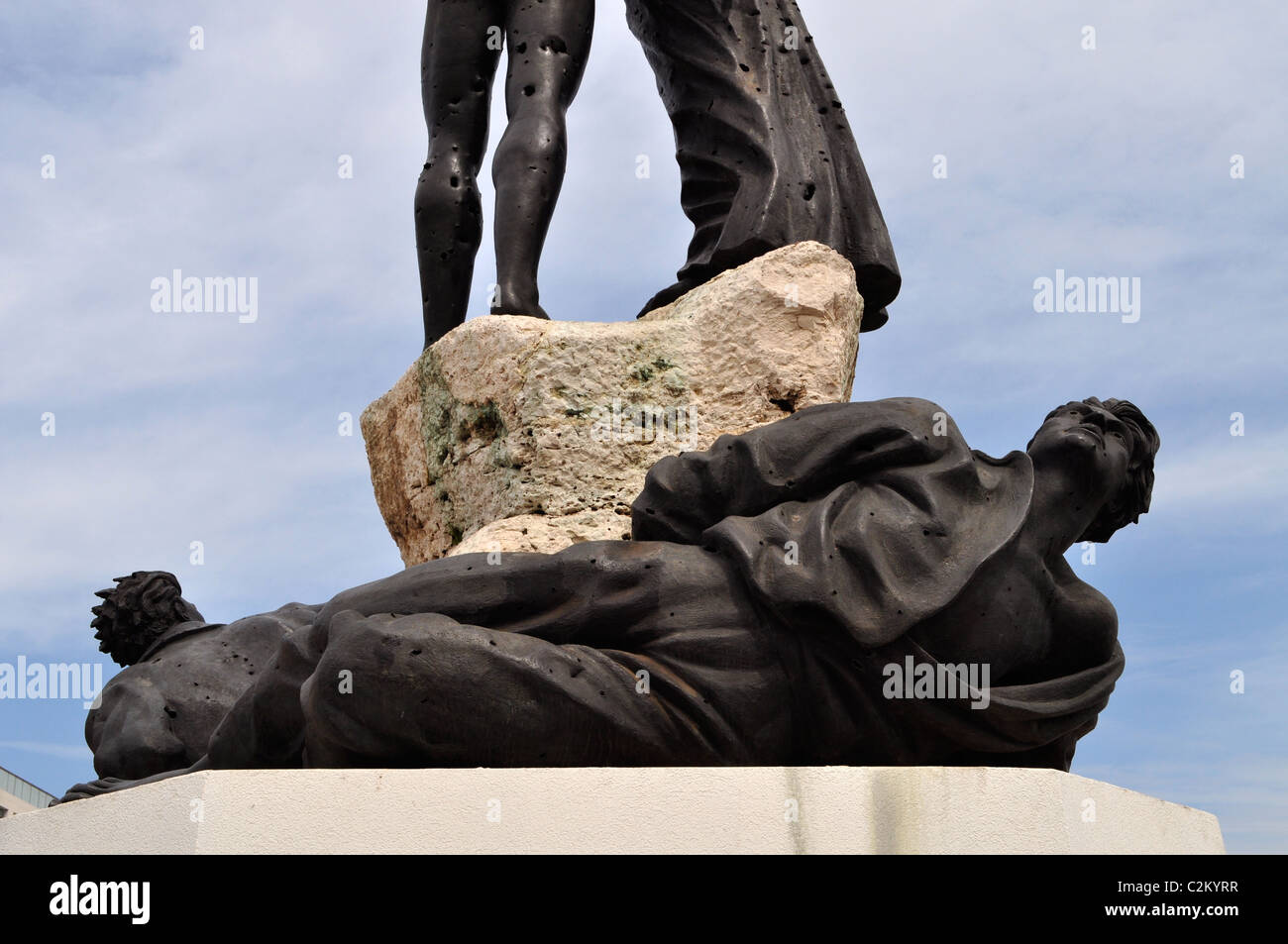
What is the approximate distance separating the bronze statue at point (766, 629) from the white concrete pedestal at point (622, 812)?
0.58ft

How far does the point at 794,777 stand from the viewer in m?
2.48

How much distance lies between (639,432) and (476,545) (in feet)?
1.69

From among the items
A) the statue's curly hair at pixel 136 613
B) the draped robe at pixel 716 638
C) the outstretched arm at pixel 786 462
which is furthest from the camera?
the statue's curly hair at pixel 136 613

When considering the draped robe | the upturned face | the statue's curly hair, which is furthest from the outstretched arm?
the statue's curly hair

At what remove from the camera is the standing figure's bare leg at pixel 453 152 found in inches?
170

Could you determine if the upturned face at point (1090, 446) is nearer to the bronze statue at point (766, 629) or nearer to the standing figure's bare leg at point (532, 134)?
the bronze statue at point (766, 629)

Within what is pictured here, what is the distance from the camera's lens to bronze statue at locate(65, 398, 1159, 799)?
264cm

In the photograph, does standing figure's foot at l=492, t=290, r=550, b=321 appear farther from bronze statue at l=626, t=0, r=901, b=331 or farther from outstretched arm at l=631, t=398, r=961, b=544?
outstretched arm at l=631, t=398, r=961, b=544

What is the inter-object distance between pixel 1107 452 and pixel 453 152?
2.22m

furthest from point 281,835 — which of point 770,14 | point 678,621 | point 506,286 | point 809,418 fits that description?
point 770,14

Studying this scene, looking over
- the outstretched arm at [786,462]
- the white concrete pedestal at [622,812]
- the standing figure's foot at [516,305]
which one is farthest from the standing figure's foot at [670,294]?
the white concrete pedestal at [622,812]

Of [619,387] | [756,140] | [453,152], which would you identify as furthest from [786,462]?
[453,152]

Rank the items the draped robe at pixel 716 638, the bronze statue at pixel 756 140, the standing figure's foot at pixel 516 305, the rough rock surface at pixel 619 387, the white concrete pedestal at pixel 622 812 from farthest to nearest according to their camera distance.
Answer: the bronze statue at pixel 756 140 → the standing figure's foot at pixel 516 305 → the rough rock surface at pixel 619 387 → the draped robe at pixel 716 638 → the white concrete pedestal at pixel 622 812
